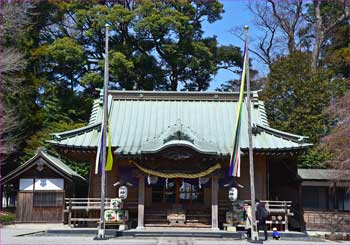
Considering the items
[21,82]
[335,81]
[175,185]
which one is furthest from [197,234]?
[21,82]

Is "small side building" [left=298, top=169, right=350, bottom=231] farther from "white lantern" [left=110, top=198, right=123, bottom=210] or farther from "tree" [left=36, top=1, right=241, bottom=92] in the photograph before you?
"tree" [left=36, top=1, right=241, bottom=92]

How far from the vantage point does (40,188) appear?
22.6 metres

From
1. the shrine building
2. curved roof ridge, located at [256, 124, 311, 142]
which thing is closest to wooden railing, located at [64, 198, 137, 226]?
the shrine building

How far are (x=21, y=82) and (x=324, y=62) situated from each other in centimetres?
2681

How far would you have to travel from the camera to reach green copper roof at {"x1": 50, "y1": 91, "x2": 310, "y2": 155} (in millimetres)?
19219

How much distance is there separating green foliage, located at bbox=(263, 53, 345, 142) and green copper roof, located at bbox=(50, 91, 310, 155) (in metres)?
7.02

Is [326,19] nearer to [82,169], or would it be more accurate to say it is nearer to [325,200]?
[325,200]

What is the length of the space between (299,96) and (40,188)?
1891 centimetres

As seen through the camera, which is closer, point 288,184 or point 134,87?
point 288,184

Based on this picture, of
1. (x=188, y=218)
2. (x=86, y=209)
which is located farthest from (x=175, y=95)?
(x=86, y=209)

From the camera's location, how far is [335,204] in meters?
22.6

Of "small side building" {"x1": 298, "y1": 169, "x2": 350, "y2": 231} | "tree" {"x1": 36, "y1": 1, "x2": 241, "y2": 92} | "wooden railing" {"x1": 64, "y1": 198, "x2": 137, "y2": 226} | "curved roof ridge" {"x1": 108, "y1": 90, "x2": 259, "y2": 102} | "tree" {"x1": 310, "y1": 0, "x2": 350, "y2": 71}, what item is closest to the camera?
"wooden railing" {"x1": 64, "y1": 198, "x2": 137, "y2": 226}


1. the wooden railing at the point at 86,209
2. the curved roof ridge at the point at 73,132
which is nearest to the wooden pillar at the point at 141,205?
the wooden railing at the point at 86,209

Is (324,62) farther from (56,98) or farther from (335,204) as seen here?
(56,98)
